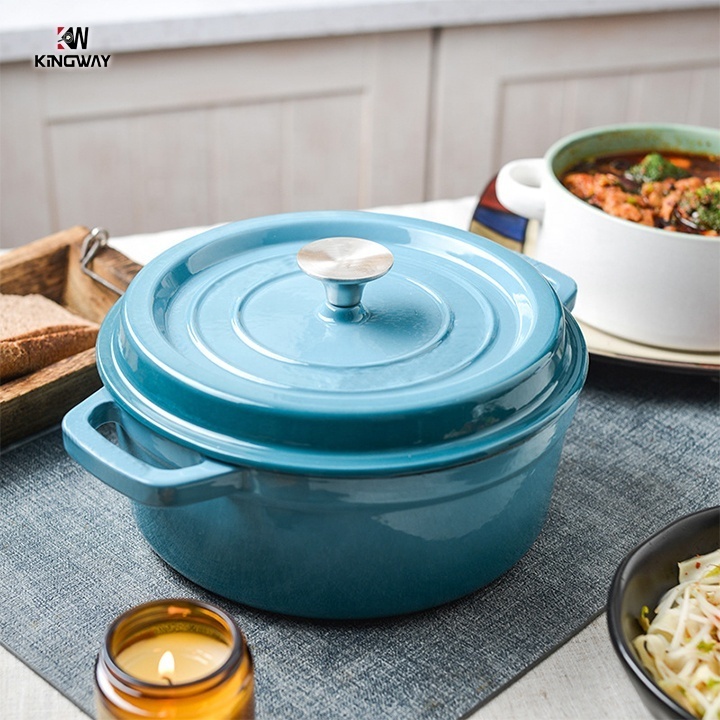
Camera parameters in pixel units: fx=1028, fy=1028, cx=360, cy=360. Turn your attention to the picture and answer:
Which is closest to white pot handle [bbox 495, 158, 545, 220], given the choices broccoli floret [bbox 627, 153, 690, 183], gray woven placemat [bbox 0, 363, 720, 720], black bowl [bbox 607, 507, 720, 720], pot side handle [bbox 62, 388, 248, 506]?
broccoli floret [bbox 627, 153, 690, 183]

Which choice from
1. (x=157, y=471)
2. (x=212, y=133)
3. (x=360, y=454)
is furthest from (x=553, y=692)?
Answer: (x=212, y=133)

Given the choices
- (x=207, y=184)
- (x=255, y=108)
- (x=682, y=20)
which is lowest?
(x=207, y=184)

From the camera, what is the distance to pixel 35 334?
3.49 feet

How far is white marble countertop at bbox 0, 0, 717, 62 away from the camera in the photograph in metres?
2.14

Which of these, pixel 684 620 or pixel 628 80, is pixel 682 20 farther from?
pixel 684 620

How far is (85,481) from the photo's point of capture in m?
1.00

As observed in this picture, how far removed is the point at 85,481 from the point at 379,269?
377mm

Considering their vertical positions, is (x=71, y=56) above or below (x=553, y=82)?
above

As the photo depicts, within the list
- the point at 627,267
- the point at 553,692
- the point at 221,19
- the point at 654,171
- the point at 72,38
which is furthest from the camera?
the point at 221,19

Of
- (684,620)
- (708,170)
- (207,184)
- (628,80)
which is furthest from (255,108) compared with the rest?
(684,620)

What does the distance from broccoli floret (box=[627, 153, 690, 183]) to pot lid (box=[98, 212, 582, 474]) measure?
404 millimetres

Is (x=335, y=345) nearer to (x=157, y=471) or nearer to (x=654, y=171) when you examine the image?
(x=157, y=471)

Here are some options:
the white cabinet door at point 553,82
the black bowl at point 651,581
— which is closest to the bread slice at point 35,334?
the black bowl at point 651,581

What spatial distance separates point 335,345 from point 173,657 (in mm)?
275
